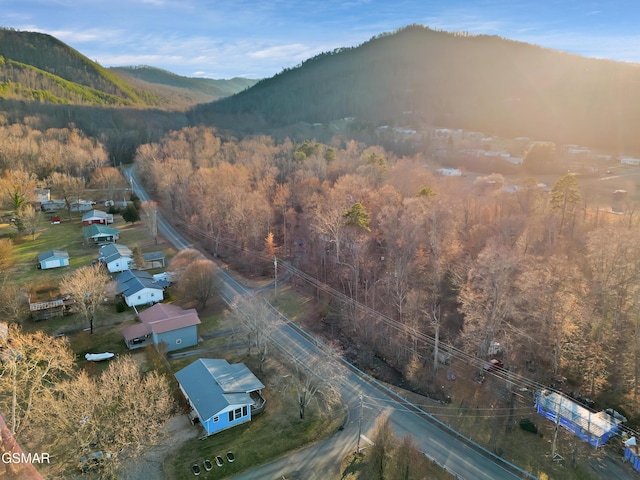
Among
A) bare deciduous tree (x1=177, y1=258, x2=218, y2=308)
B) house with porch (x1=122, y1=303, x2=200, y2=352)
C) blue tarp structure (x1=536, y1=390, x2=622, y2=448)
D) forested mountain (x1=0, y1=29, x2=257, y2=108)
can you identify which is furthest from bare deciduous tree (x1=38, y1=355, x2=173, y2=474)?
forested mountain (x1=0, y1=29, x2=257, y2=108)

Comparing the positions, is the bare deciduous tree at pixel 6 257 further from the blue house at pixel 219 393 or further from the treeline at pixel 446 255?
the blue house at pixel 219 393

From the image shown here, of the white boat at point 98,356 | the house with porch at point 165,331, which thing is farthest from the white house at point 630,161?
the white boat at point 98,356

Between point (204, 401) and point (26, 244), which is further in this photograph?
point (26, 244)

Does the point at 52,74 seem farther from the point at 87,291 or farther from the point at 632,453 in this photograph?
the point at 632,453

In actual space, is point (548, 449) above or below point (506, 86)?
below

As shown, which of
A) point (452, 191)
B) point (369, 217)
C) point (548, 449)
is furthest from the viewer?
point (452, 191)

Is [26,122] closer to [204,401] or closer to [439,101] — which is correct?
[204,401]

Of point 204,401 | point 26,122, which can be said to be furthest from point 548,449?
point 26,122

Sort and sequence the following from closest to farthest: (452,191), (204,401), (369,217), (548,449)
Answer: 1. (548,449)
2. (204,401)
3. (369,217)
4. (452,191)
